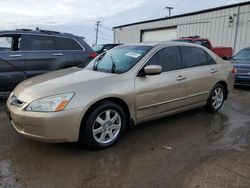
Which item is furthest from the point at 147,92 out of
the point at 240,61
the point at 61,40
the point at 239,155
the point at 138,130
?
the point at 240,61

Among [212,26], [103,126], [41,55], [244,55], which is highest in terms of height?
[212,26]

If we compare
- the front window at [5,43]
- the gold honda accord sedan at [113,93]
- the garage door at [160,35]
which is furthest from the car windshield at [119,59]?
the garage door at [160,35]

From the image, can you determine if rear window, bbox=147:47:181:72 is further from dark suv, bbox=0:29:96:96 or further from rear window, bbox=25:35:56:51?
rear window, bbox=25:35:56:51

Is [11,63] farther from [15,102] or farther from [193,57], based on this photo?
[193,57]

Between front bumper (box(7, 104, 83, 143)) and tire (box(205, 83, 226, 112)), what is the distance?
10.6ft

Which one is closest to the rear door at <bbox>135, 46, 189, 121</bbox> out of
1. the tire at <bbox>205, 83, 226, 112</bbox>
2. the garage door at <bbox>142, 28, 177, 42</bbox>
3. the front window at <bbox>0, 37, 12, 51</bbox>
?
the tire at <bbox>205, 83, 226, 112</bbox>

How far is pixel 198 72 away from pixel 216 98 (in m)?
1.00

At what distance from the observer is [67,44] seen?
23.9 feet

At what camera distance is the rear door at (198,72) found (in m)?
5.19

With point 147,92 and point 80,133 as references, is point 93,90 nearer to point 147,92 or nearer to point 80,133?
point 80,133

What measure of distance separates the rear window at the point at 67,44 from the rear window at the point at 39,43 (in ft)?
0.45

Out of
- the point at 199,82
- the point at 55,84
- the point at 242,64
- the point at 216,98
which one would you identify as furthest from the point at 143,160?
the point at 242,64

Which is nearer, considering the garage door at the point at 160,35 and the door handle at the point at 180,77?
the door handle at the point at 180,77

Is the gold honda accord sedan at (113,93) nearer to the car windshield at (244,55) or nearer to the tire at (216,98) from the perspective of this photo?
the tire at (216,98)
